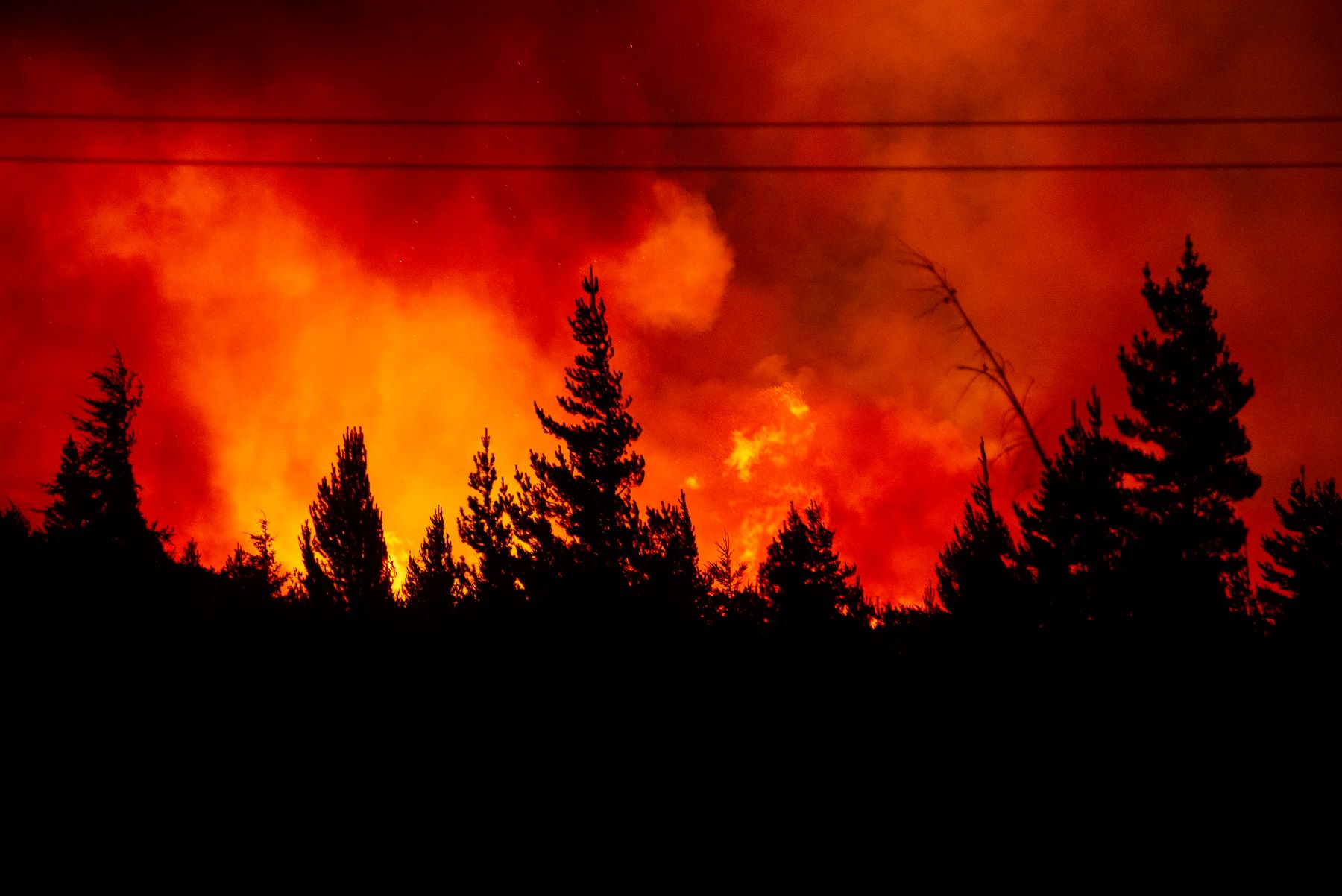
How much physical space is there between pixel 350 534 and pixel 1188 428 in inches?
1867

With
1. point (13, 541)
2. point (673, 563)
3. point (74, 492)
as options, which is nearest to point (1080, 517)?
point (673, 563)

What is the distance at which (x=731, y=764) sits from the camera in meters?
11.8

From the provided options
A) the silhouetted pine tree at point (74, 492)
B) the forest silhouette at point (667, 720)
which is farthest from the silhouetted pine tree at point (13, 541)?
the silhouetted pine tree at point (74, 492)

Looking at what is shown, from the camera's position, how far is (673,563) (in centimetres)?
2414

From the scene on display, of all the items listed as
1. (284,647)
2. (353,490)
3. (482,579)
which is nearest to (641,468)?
(482,579)

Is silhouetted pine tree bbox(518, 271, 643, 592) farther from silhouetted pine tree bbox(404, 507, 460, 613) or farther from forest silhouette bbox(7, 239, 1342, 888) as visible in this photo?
silhouetted pine tree bbox(404, 507, 460, 613)

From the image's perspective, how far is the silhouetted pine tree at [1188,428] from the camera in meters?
23.9

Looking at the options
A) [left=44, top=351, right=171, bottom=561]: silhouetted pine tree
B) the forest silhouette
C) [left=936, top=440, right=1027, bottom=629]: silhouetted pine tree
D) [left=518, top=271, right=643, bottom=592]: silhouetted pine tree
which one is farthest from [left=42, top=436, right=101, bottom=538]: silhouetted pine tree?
[left=936, top=440, right=1027, bottom=629]: silhouetted pine tree

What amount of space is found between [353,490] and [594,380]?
90.1 ft

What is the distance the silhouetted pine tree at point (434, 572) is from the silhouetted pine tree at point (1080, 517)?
2971 cm

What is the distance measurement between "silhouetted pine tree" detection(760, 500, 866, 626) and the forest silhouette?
12 cm

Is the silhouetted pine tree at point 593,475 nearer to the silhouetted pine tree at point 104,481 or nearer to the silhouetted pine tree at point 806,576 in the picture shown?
the silhouetted pine tree at point 806,576

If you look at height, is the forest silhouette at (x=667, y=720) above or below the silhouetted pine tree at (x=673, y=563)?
Result: below

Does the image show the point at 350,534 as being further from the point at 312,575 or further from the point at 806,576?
the point at 806,576
